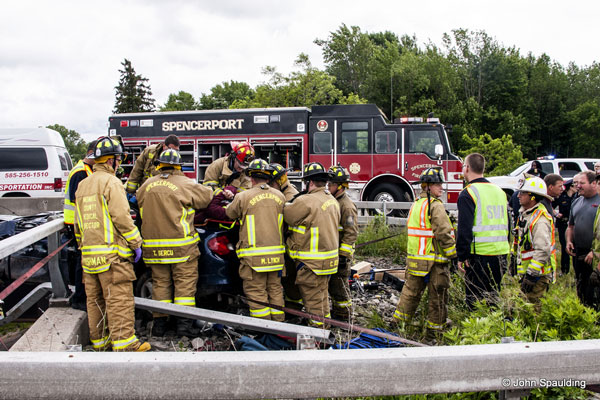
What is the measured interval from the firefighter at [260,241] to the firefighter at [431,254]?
1267 millimetres

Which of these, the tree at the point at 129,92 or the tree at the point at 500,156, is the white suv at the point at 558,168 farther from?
the tree at the point at 129,92

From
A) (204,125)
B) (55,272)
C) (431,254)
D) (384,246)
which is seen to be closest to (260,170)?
(431,254)

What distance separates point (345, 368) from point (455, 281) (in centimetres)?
430

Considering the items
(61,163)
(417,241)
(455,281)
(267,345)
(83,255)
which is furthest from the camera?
(61,163)

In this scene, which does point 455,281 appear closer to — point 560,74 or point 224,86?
point 560,74

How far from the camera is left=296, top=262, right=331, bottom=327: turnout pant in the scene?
4156mm

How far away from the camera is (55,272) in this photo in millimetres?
3789

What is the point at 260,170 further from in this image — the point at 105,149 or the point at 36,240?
the point at 36,240

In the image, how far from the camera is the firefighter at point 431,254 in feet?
13.5

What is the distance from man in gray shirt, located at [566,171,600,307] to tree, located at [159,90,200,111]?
51113mm

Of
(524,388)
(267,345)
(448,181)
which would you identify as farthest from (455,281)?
(448,181)

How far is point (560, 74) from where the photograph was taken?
40656mm

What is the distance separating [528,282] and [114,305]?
3.55 metres

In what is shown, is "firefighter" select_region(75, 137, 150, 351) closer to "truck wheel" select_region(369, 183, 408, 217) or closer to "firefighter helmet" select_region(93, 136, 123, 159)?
"firefighter helmet" select_region(93, 136, 123, 159)
